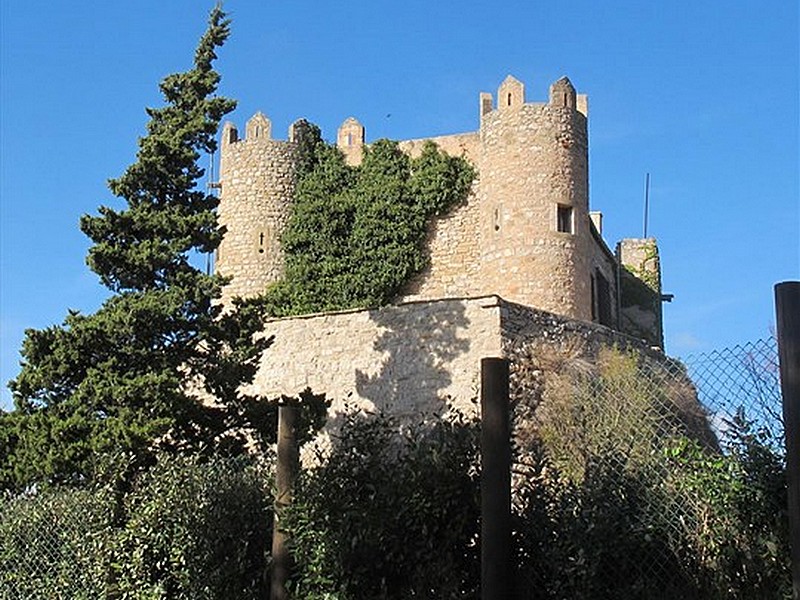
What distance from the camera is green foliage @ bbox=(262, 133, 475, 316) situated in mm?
24641

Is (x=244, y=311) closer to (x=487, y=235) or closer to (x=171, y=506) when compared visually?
(x=171, y=506)

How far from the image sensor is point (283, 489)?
22.1 ft

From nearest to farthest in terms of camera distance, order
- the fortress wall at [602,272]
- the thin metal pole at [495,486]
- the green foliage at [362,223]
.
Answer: the thin metal pole at [495,486] < the green foliage at [362,223] < the fortress wall at [602,272]

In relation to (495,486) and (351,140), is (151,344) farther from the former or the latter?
(351,140)

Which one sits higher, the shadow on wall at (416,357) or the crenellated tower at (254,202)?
the crenellated tower at (254,202)

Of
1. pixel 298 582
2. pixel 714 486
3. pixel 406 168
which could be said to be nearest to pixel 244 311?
pixel 298 582

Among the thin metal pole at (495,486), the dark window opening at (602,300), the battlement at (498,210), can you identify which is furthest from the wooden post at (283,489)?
the dark window opening at (602,300)

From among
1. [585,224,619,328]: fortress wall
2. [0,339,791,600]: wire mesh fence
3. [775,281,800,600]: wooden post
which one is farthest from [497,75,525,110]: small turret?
[775,281,800,600]: wooden post

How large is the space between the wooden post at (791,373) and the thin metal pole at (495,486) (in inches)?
53.9

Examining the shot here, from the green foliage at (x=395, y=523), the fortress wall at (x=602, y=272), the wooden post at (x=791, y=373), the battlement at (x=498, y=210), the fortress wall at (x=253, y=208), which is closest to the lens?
the wooden post at (x=791, y=373)

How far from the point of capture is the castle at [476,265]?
1805 cm

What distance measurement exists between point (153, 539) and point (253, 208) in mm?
18353

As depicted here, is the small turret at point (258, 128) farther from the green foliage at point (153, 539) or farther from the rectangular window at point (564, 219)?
the green foliage at point (153, 539)

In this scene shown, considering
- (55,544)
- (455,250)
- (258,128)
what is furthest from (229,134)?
(55,544)
